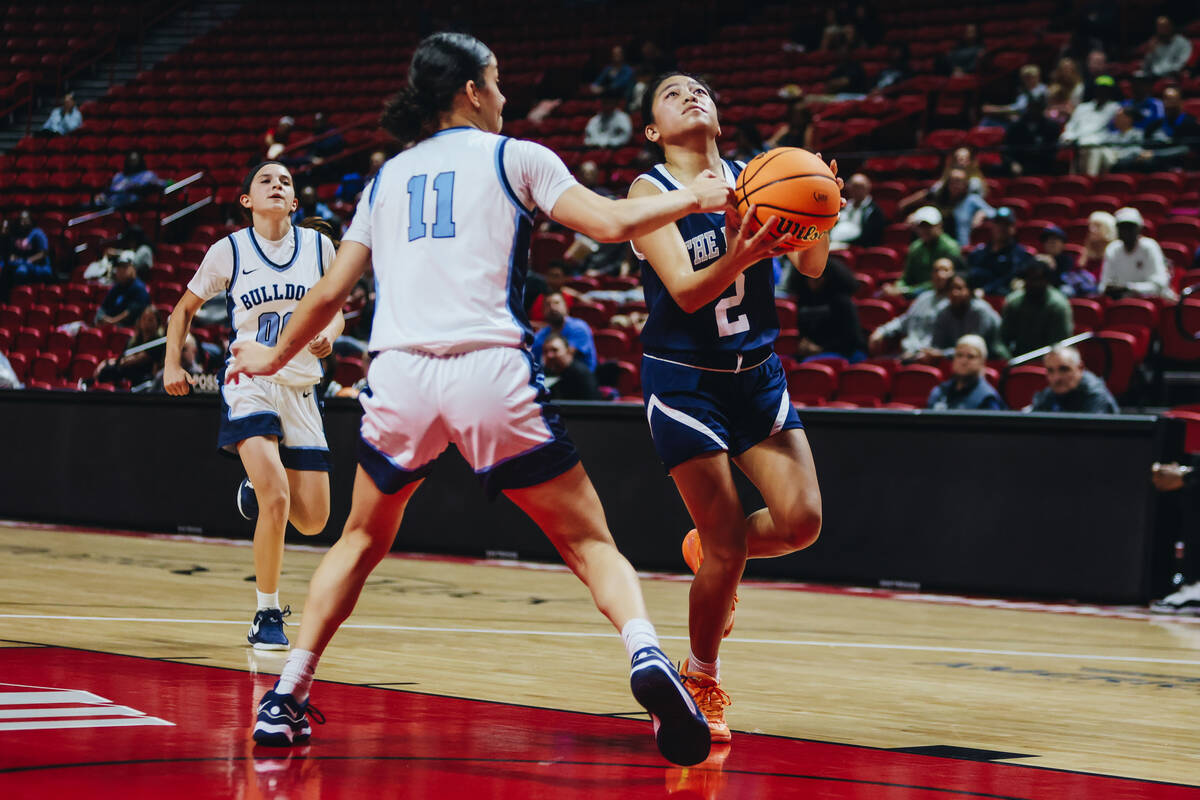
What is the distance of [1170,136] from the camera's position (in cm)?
1316

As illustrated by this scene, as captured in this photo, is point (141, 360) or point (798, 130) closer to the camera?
point (141, 360)

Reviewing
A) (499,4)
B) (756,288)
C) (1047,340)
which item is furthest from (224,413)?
(499,4)

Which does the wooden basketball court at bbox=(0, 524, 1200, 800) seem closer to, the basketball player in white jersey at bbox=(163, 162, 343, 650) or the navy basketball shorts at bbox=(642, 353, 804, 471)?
the basketball player in white jersey at bbox=(163, 162, 343, 650)

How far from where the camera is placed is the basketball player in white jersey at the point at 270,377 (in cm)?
595

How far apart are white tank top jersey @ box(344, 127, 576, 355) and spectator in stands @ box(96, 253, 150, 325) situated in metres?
13.2

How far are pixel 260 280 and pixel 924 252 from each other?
7.16 meters

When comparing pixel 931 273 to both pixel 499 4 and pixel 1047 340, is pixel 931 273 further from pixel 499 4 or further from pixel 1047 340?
pixel 499 4

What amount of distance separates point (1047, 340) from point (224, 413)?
620 centimetres

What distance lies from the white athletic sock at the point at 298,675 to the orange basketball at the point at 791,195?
A: 149 centimetres

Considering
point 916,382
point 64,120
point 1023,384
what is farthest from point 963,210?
point 64,120

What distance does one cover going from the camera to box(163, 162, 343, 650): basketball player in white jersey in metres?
5.95

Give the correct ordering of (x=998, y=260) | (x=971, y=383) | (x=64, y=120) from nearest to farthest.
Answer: (x=971, y=383) < (x=998, y=260) < (x=64, y=120)

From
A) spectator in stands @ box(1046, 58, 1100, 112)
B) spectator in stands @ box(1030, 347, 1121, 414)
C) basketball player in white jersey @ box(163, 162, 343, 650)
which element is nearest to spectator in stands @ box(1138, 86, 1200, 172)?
spectator in stands @ box(1046, 58, 1100, 112)

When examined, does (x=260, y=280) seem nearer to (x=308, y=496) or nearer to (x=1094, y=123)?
(x=308, y=496)
